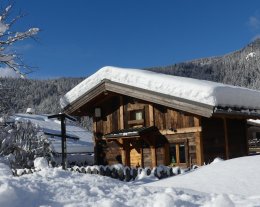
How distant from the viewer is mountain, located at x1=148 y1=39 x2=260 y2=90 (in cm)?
13900

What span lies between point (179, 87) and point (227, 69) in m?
151

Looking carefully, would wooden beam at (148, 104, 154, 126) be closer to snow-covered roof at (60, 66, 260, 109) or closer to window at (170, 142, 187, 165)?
window at (170, 142, 187, 165)

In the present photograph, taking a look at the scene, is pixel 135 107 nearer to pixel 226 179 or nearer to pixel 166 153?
pixel 166 153

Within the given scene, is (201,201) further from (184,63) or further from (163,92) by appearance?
(184,63)

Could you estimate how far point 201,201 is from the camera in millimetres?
5941

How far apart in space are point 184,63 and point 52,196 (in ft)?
627

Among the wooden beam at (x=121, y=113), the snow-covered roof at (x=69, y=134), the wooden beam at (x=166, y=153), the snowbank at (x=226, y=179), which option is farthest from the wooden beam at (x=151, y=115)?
the snow-covered roof at (x=69, y=134)

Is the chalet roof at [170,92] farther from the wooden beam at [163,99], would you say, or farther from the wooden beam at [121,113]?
the wooden beam at [121,113]

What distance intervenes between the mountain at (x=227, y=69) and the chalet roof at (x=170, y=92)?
4209 inches

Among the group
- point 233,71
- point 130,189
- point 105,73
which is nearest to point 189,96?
point 105,73

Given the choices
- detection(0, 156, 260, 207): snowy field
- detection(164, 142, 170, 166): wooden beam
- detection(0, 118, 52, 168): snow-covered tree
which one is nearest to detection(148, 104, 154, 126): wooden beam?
detection(164, 142, 170, 166): wooden beam

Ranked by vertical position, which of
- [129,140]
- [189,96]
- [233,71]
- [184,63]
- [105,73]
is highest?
[184,63]

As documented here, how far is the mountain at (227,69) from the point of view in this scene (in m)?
139

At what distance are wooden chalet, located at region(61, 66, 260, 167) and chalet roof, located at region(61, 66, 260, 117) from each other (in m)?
0.05
